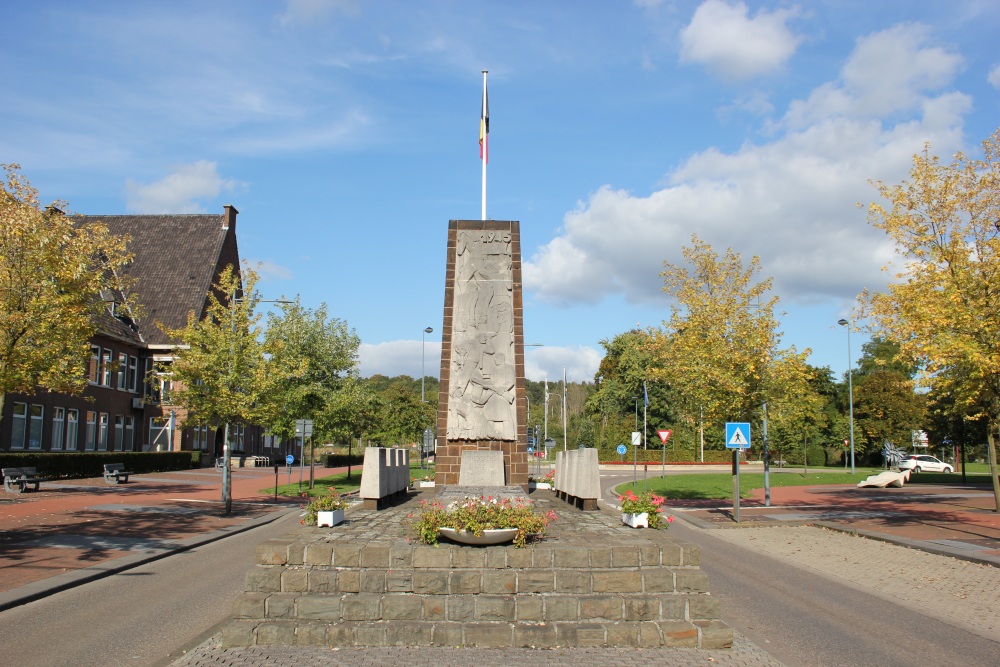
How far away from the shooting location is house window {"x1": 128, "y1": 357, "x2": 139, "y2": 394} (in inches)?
1970

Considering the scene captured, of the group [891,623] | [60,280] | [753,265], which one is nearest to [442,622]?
[891,623]

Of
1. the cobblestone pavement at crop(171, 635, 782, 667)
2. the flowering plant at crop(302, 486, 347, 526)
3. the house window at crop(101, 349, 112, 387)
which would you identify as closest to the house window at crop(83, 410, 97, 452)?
the house window at crop(101, 349, 112, 387)

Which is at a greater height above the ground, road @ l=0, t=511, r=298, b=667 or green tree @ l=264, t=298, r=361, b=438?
green tree @ l=264, t=298, r=361, b=438

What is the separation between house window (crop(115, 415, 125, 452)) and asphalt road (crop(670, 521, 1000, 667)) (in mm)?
43252

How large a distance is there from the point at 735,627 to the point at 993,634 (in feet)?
9.74

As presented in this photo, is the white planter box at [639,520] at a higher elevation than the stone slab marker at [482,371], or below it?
below

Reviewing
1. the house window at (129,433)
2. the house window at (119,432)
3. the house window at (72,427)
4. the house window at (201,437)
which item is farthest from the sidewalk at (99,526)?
the house window at (201,437)

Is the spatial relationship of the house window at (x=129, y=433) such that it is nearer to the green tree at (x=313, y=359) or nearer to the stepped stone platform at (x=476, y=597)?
the green tree at (x=313, y=359)

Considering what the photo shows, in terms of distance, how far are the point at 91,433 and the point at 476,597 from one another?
43.1 meters

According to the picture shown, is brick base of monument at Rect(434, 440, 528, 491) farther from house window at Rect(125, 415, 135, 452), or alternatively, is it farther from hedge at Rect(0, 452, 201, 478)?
house window at Rect(125, 415, 135, 452)

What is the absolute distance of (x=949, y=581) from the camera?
13086 mm

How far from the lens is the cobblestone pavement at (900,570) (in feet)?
35.5

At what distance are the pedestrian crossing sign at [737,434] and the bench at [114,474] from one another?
2592 centimetres

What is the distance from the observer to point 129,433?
50.0 m
